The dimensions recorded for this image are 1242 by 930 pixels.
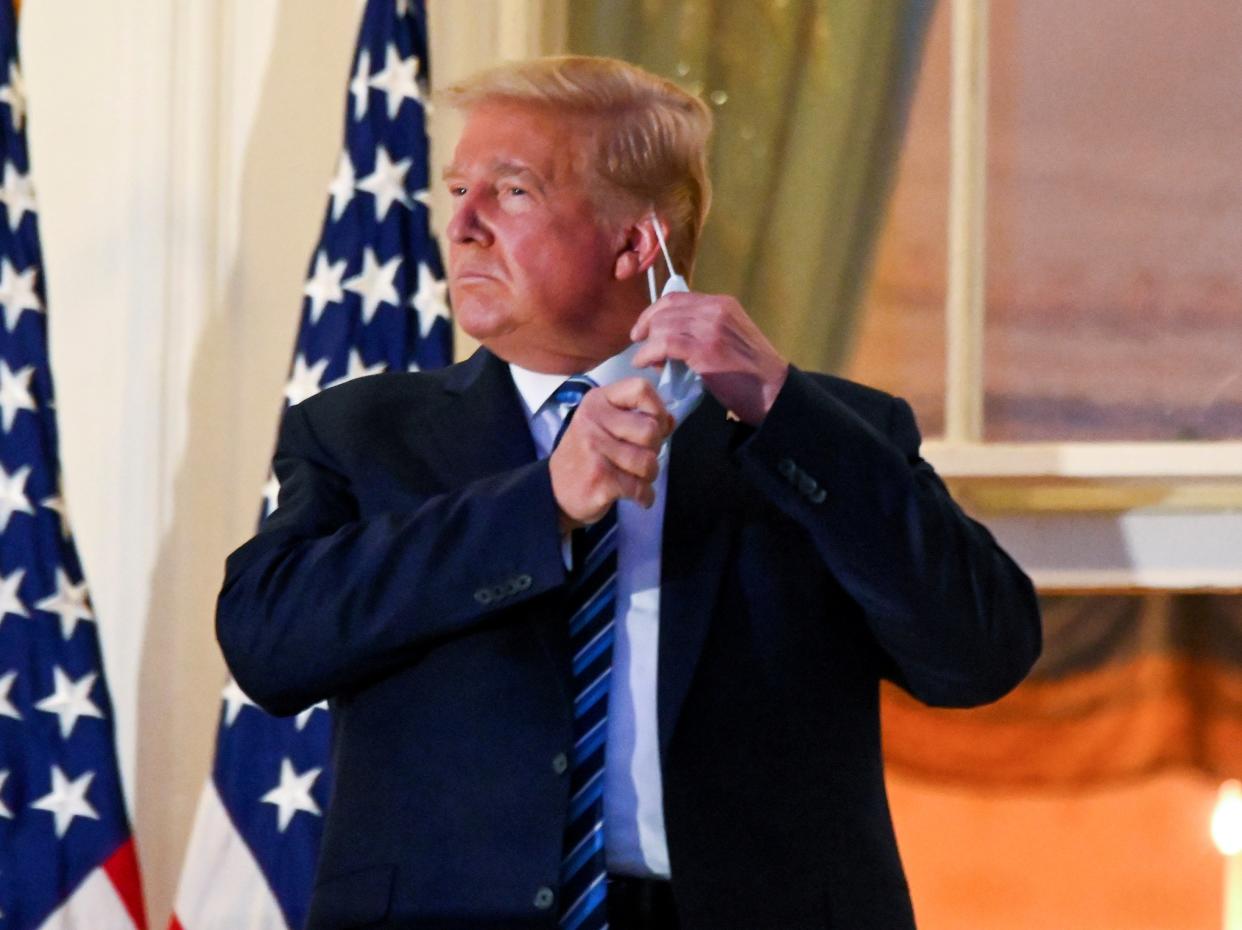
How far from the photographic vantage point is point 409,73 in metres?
3.11

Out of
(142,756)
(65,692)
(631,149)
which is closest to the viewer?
(631,149)

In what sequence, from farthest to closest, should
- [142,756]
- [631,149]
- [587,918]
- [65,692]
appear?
[142,756] → [65,692] → [631,149] → [587,918]

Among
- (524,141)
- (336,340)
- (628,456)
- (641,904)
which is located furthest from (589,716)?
(336,340)

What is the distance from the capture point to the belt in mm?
1711

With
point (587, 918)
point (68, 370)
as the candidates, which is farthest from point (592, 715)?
point (68, 370)

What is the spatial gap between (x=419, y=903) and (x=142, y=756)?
1773mm

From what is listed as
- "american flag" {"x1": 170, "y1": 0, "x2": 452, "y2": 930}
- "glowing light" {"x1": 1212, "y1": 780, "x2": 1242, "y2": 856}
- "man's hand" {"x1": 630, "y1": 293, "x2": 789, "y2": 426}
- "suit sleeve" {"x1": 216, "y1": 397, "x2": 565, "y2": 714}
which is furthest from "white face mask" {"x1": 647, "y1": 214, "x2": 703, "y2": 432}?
"american flag" {"x1": 170, "y1": 0, "x2": 452, "y2": 930}

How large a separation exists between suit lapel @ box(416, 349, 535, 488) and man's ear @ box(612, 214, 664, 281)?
20 centimetres

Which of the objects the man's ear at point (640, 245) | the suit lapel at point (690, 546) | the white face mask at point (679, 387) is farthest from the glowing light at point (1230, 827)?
the man's ear at point (640, 245)

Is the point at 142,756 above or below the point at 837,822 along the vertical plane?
below

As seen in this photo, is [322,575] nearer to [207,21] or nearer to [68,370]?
[68,370]

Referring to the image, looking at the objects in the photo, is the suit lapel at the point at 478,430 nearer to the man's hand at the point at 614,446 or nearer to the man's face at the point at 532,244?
the man's face at the point at 532,244

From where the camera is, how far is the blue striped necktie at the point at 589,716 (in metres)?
1.70

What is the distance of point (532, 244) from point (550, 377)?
15 cm
